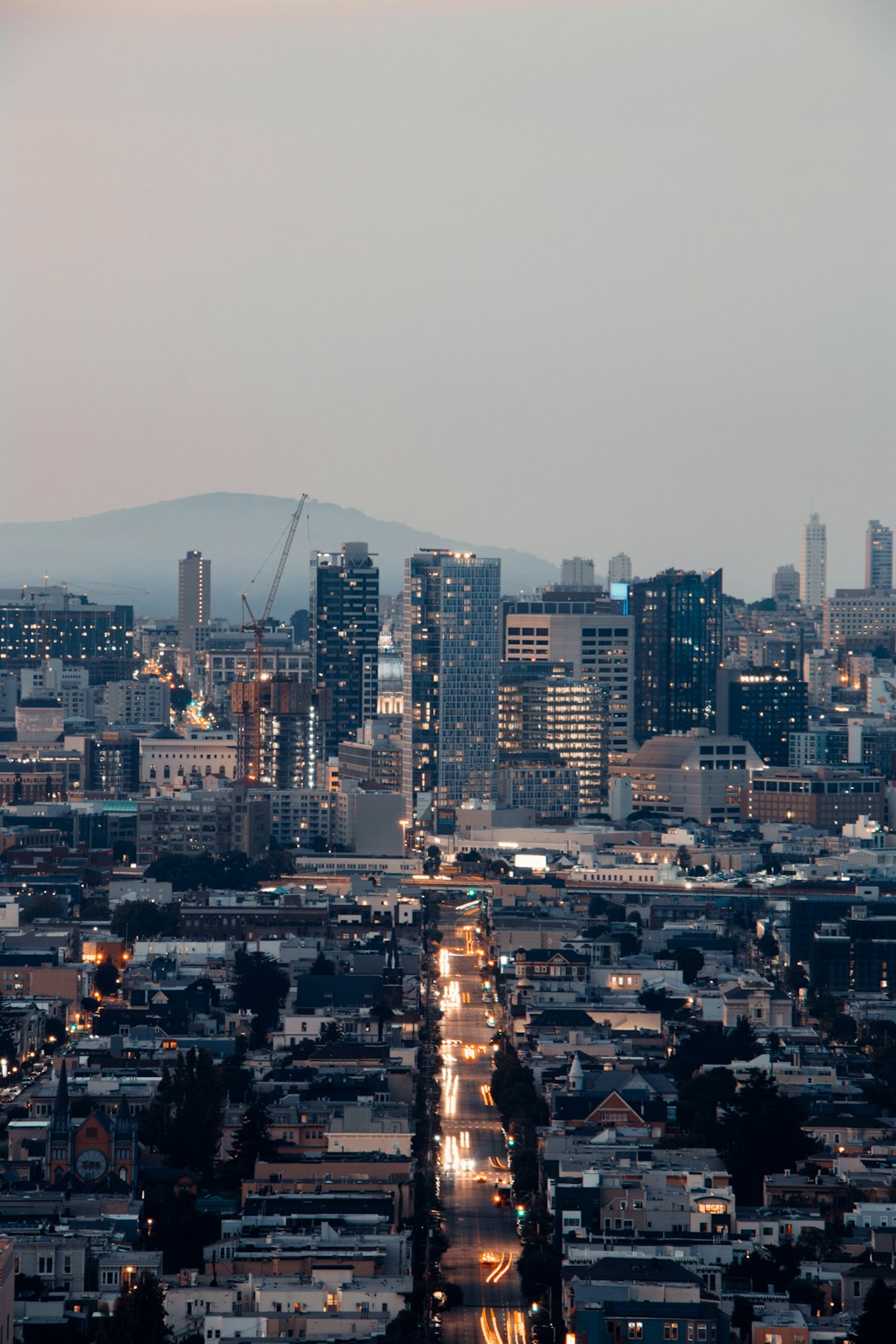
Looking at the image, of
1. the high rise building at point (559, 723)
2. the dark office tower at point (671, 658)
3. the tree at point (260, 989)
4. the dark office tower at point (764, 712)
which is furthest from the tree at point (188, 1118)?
the dark office tower at point (764, 712)

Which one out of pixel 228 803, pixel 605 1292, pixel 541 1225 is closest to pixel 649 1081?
pixel 541 1225

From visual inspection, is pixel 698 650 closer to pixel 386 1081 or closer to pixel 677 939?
pixel 677 939

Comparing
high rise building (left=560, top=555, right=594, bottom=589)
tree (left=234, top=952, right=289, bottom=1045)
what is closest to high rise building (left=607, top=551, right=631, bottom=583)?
high rise building (left=560, top=555, right=594, bottom=589)

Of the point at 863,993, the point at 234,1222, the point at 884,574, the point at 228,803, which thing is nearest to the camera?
the point at 234,1222

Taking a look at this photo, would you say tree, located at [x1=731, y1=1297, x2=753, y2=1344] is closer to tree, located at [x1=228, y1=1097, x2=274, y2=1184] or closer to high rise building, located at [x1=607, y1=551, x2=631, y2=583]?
tree, located at [x1=228, y1=1097, x2=274, y2=1184]

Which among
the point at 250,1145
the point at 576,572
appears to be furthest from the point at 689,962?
the point at 576,572

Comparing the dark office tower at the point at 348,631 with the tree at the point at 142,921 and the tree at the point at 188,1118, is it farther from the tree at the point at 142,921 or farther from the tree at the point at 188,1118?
the tree at the point at 188,1118
